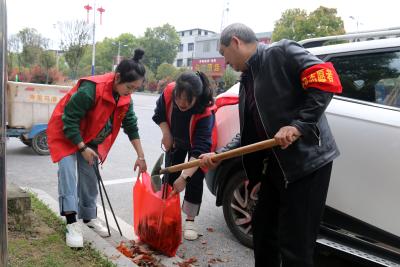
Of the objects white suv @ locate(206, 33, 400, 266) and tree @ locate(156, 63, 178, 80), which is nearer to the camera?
white suv @ locate(206, 33, 400, 266)

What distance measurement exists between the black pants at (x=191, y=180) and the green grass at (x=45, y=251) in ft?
3.02

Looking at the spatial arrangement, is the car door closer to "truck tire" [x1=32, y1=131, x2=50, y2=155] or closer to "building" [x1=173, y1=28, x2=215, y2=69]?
"truck tire" [x1=32, y1=131, x2=50, y2=155]

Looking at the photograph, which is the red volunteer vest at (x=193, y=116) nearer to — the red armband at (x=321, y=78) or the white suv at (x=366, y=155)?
the white suv at (x=366, y=155)

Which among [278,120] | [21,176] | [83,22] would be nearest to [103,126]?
[278,120]

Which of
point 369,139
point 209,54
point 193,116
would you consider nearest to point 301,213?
point 369,139

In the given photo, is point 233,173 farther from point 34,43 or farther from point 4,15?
point 34,43

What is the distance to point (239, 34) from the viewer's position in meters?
2.20

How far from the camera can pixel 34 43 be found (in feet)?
104

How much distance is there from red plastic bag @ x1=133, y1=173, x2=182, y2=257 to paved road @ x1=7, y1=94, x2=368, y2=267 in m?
0.25

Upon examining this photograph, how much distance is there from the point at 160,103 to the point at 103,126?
62cm

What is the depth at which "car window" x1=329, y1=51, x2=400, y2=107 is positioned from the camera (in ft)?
8.96

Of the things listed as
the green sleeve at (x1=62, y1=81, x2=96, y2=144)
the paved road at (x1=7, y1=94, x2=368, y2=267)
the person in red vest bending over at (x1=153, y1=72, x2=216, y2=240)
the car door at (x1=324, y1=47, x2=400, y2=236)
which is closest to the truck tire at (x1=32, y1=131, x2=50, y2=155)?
the paved road at (x1=7, y1=94, x2=368, y2=267)

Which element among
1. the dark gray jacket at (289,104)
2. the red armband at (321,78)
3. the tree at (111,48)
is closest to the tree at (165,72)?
the tree at (111,48)

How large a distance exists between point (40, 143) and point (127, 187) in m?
2.28
